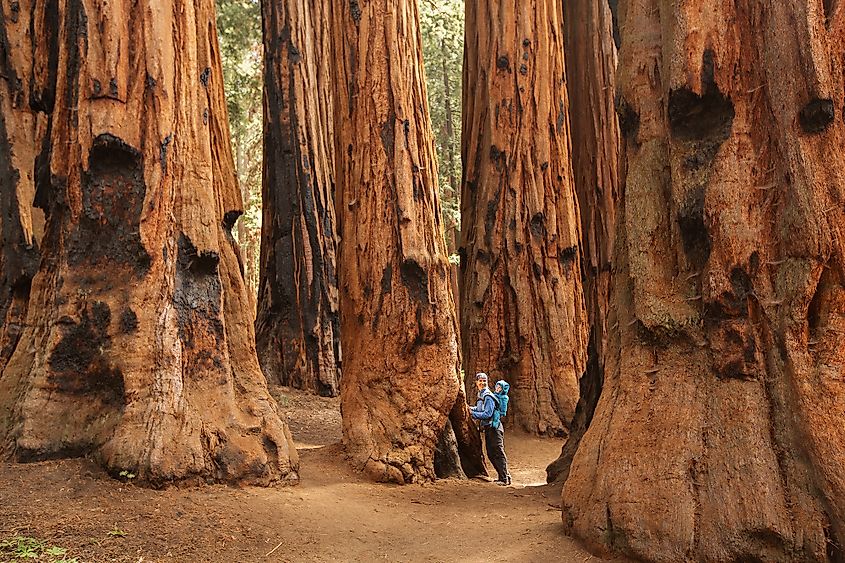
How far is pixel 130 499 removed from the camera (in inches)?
166

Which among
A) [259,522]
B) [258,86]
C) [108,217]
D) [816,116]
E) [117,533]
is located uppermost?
[258,86]

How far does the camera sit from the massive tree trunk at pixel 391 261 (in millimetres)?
6551

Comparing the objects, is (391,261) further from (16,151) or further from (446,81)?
(446,81)

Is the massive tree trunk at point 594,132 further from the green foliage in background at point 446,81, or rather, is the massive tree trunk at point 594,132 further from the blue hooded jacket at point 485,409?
the green foliage in background at point 446,81

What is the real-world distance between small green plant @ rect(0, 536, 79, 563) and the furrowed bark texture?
13.9ft

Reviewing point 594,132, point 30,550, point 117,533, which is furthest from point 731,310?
point 594,132

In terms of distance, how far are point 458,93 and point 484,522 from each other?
21406mm

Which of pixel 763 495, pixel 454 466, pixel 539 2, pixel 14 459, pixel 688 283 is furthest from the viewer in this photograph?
pixel 539 2

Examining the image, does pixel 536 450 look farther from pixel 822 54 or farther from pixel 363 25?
pixel 822 54

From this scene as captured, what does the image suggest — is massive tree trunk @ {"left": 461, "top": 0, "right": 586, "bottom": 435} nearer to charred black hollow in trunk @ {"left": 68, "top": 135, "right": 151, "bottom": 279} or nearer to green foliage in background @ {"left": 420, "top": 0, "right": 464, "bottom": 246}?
charred black hollow in trunk @ {"left": 68, "top": 135, "right": 151, "bottom": 279}

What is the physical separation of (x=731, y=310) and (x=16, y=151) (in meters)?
6.93

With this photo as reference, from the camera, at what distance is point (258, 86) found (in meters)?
18.6

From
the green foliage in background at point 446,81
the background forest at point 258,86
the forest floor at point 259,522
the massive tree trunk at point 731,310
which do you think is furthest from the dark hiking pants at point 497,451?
the green foliage in background at point 446,81

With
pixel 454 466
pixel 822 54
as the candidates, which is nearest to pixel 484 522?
pixel 454 466
